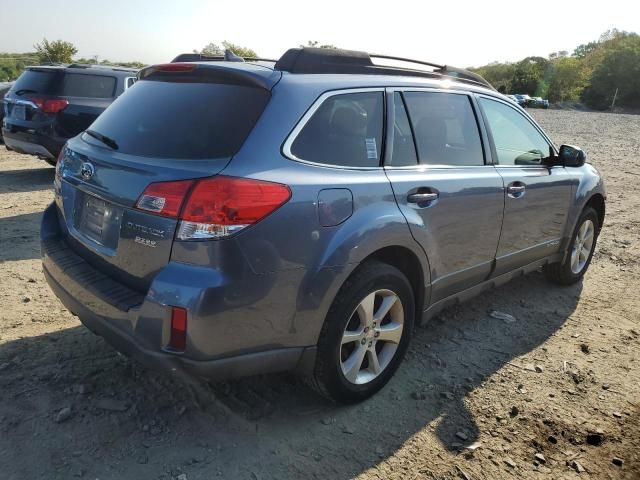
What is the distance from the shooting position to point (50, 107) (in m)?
7.83

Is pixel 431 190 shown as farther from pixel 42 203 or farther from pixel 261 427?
pixel 42 203

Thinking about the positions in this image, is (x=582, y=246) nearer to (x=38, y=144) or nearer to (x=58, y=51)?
(x=38, y=144)

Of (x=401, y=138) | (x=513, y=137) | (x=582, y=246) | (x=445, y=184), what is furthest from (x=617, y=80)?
(x=401, y=138)

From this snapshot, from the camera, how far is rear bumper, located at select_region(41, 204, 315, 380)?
224 centimetres

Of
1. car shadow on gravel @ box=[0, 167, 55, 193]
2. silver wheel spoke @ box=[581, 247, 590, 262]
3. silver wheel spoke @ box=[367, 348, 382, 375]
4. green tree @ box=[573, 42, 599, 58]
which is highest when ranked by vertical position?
green tree @ box=[573, 42, 599, 58]

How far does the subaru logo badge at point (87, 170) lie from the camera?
103 inches

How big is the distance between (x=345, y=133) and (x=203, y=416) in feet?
5.36

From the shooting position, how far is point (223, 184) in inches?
85.6

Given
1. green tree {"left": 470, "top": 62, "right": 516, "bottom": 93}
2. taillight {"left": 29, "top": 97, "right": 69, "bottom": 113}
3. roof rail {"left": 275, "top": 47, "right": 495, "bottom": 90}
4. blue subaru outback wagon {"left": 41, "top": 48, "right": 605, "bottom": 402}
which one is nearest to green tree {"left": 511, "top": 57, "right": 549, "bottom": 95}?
green tree {"left": 470, "top": 62, "right": 516, "bottom": 93}

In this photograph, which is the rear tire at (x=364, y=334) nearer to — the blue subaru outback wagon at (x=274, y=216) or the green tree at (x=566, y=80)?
the blue subaru outback wagon at (x=274, y=216)

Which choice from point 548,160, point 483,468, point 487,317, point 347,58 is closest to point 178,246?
point 347,58

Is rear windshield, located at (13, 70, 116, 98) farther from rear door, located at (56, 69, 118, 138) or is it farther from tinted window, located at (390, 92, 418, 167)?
Answer: tinted window, located at (390, 92, 418, 167)

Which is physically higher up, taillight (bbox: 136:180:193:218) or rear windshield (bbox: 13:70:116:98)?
rear windshield (bbox: 13:70:116:98)

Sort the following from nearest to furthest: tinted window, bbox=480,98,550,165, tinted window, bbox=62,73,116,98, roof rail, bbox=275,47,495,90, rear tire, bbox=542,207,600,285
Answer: roof rail, bbox=275,47,495,90
tinted window, bbox=480,98,550,165
rear tire, bbox=542,207,600,285
tinted window, bbox=62,73,116,98
